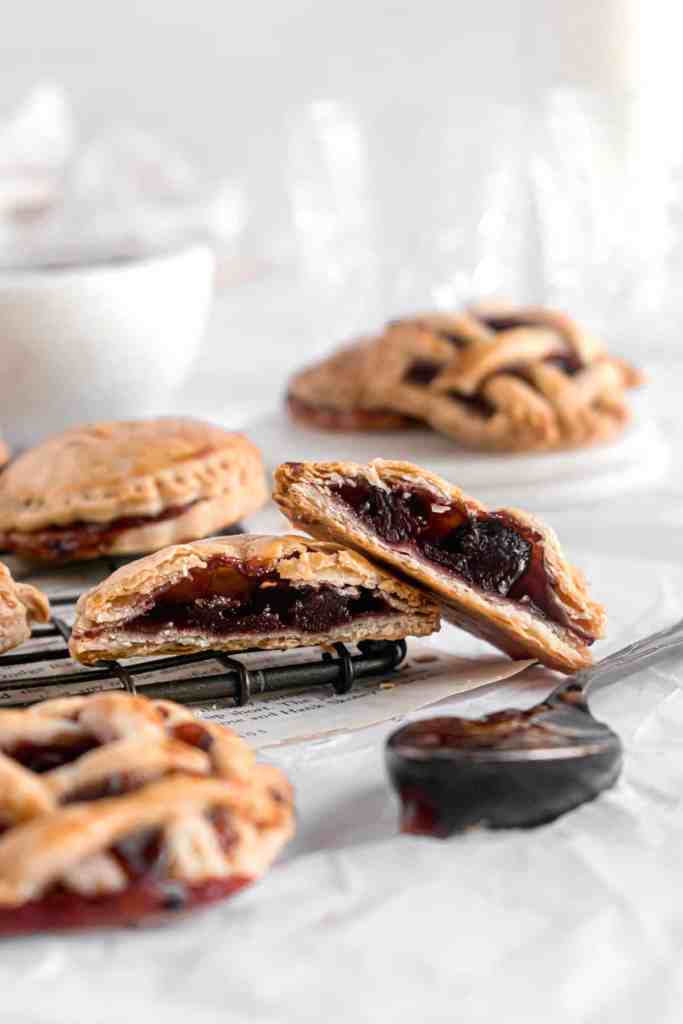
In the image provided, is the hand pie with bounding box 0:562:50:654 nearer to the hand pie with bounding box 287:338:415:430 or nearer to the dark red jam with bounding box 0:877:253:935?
the dark red jam with bounding box 0:877:253:935

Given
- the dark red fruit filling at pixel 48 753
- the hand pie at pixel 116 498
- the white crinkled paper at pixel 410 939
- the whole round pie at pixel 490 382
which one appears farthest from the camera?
the whole round pie at pixel 490 382

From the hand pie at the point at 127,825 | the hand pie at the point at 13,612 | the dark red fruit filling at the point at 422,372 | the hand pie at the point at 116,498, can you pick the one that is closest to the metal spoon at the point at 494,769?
the hand pie at the point at 127,825

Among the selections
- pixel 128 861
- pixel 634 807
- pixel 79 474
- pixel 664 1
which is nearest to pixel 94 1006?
pixel 128 861

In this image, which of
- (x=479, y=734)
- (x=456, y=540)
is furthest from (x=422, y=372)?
(x=479, y=734)

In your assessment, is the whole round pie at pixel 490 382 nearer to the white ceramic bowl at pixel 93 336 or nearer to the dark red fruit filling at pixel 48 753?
the white ceramic bowl at pixel 93 336

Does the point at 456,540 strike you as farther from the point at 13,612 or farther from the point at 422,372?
the point at 422,372

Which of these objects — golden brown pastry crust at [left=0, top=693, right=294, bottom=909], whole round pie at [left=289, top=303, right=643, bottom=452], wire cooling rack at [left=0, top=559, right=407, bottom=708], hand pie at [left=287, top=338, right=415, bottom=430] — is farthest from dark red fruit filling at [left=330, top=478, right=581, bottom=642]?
hand pie at [left=287, top=338, right=415, bottom=430]
